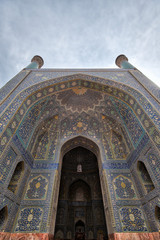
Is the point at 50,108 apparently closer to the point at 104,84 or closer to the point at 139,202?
the point at 104,84

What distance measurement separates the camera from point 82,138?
311 inches

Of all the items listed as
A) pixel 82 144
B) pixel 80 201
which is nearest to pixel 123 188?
pixel 82 144

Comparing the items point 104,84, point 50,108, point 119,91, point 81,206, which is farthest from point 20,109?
point 81,206

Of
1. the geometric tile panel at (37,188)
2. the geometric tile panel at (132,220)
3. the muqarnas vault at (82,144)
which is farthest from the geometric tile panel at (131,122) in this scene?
the geometric tile panel at (37,188)

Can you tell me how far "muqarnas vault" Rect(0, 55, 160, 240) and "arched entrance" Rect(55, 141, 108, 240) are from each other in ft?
0.19

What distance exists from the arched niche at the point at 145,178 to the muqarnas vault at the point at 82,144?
0.04m

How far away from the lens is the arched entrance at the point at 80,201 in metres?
8.90

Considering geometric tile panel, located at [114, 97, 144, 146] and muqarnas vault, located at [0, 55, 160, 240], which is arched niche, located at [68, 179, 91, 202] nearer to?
muqarnas vault, located at [0, 55, 160, 240]

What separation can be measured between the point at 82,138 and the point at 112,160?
206cm

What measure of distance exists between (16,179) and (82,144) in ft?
12.8

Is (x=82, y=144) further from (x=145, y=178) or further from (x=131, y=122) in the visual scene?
(x=145, y=178)

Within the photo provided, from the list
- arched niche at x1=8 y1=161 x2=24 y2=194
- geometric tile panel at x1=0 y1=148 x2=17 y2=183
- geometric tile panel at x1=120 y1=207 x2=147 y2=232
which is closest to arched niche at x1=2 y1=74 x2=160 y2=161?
geometric tile panel at x1=0 y1=148 x2=17 y2=183

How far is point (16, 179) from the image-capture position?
5617 mm

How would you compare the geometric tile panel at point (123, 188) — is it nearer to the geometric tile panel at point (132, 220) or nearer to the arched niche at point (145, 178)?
the geometric tile panel at point (132, 220)
